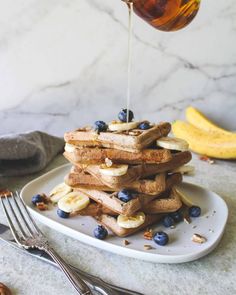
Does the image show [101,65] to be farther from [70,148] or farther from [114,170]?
[114,170]

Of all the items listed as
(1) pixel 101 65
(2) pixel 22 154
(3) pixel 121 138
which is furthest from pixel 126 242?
(1) pixel 101 65

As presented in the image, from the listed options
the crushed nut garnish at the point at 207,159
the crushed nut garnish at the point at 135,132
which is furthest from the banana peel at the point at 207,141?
the crushed nut garnish at the point at 135,132

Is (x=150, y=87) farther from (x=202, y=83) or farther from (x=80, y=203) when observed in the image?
(x=80, y=203)

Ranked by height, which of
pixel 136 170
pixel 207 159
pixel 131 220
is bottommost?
pixel 207 159

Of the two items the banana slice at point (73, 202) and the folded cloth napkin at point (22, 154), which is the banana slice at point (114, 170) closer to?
the banana slice at point (73, 202)

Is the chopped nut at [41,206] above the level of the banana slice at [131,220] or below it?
below

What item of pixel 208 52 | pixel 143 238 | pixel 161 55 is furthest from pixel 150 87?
pixel 143 238

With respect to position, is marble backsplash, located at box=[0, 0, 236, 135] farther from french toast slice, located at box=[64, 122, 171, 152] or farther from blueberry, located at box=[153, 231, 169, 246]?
blueberry, located at box=[153, 231, 169, 246]
